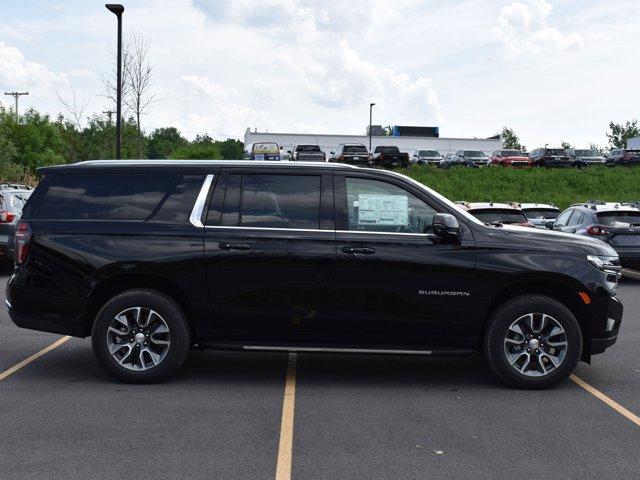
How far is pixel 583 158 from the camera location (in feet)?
165

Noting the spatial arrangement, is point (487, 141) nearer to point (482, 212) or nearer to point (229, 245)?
point (482, 212)

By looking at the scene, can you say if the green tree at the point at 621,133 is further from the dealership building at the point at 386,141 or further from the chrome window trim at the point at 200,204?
the chrome window trim at the point at 200,204

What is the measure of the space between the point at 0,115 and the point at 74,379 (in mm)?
64338

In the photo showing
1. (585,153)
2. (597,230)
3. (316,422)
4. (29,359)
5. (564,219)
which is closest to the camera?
(316,422)

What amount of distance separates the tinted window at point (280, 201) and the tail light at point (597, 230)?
9893mm

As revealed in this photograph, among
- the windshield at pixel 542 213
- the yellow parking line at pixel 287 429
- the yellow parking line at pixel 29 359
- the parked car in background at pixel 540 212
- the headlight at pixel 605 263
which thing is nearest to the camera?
the yellow parking line at pixel 287 429

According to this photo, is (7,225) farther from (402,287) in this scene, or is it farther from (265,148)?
(265,148)

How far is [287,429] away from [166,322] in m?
1.75

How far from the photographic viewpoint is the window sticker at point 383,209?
6.82 metres

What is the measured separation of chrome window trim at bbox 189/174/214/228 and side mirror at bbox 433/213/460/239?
2.04 meters

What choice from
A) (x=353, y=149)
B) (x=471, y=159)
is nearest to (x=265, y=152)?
(x=353, y=149)

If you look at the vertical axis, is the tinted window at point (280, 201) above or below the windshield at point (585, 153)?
below

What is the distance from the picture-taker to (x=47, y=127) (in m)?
83.1

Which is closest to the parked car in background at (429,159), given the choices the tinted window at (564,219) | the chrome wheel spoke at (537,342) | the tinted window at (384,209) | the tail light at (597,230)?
the tinted window at (564,219)
